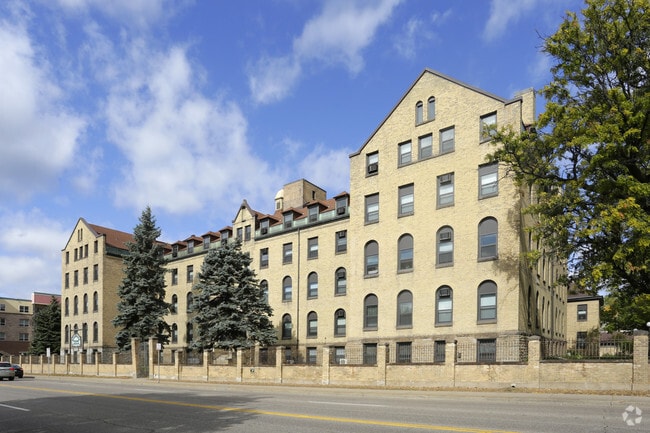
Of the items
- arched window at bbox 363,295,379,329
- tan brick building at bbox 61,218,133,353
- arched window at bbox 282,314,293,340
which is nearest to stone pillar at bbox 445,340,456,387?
arched window at bbox 363,295,379,329

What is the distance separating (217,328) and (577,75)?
85.0 ft

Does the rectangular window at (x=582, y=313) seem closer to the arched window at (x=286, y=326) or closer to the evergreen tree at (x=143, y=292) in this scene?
the arched window at (x=286, y=326)

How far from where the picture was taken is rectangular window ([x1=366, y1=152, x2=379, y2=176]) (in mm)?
33625

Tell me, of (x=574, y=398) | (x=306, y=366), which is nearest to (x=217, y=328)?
(x=306, y=366)

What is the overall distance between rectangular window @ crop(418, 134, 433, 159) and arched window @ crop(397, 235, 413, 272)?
17.1 feet

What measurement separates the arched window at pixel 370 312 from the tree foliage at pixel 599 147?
1252cm

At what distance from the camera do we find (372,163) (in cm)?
3391

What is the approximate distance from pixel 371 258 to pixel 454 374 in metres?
11.6

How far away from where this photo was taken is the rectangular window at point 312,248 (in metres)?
39.3

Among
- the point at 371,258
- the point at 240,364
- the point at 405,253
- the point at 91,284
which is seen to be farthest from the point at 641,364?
the point at 91,284

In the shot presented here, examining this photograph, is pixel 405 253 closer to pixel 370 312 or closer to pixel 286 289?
pixel 370 312

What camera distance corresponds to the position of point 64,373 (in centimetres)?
4725

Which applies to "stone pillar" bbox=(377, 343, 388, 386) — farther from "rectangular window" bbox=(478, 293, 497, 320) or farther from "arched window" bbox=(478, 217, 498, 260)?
"arched window" bbox=(478, 217, 498, 260)

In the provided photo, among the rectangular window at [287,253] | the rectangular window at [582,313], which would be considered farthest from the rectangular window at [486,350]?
the rectangular window at [582,313]
